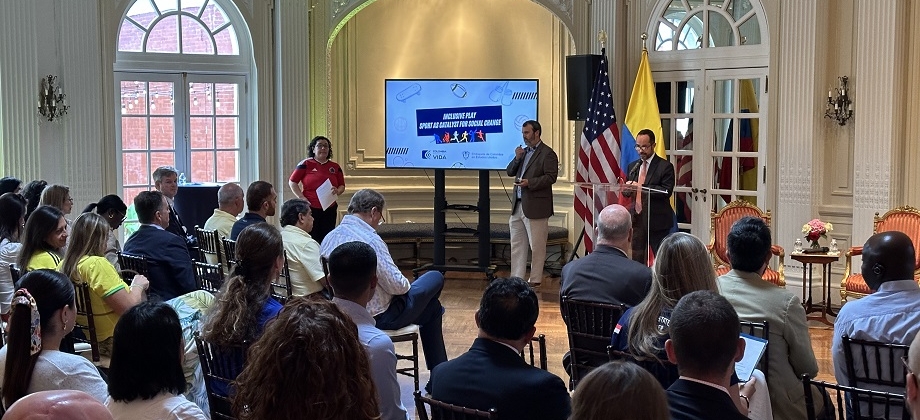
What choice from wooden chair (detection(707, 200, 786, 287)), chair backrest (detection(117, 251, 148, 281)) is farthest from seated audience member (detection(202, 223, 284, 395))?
wooden chair (detection(707, 200, 786, 287))

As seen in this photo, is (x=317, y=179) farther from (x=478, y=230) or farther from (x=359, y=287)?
(x=359, y=287)

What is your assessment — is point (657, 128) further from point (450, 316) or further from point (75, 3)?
point (75, 3)

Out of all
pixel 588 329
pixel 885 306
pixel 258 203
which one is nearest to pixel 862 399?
pixel 885 306

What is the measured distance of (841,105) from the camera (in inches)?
330

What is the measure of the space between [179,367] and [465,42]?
28.4ft

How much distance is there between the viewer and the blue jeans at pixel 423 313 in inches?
207

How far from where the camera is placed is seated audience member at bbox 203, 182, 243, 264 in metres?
Answer: 6.34

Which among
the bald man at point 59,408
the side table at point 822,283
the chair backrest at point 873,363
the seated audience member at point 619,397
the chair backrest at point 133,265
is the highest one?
the bald man at point 59,408

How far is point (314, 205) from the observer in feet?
29.3

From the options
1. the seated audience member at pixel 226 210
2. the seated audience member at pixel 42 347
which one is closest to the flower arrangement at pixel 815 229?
the seated audience member at pixel 226 210

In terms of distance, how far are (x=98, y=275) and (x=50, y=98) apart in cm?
491

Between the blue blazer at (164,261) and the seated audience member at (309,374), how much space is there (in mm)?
3223

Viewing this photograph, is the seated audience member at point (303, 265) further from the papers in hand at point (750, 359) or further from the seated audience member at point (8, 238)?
the papers in hand at point (750, 359)

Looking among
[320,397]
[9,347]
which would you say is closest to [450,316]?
[9,347]
